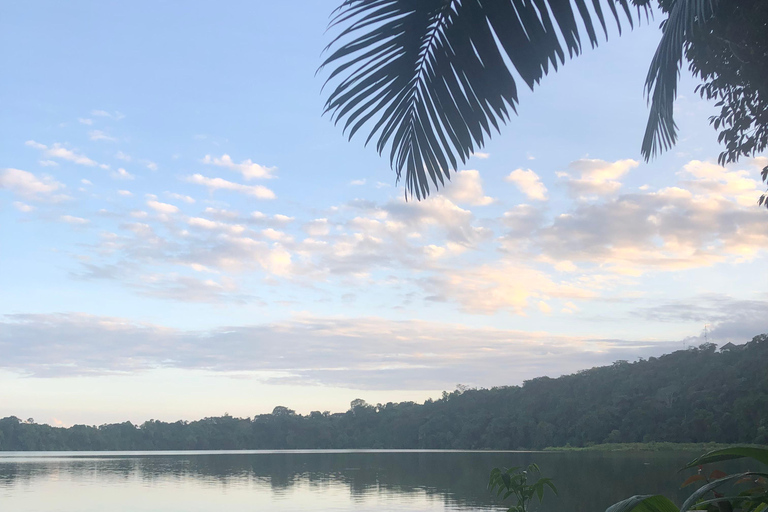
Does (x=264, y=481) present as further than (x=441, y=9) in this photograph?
Yes

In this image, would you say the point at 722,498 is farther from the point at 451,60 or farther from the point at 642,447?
the point at 642,447

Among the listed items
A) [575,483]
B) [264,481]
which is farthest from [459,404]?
[575,483]

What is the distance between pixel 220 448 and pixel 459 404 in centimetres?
4723

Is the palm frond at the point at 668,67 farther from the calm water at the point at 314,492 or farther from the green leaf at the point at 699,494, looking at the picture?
the calm water at the point at 314,492

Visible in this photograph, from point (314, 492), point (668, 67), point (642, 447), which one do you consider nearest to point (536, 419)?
point (642, 447)

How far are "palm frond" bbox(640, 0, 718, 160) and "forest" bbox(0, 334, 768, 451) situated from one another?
56588 millimetres

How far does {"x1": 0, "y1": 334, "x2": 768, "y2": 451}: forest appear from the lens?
6356 centimetres

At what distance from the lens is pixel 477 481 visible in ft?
116

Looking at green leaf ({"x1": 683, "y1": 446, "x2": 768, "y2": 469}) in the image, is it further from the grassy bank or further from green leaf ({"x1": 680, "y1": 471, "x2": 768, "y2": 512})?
the grassy bank

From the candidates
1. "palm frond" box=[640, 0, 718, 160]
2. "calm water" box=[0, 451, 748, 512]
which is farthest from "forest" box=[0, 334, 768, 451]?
"palm frond" box=[640, 0, 718, 160]

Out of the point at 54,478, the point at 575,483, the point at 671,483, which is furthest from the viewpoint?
the point at 54,478

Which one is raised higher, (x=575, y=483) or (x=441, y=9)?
(x=441, y=9)

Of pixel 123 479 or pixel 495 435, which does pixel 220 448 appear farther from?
pixel 123 479

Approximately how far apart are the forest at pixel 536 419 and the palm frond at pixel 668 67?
56588mm
